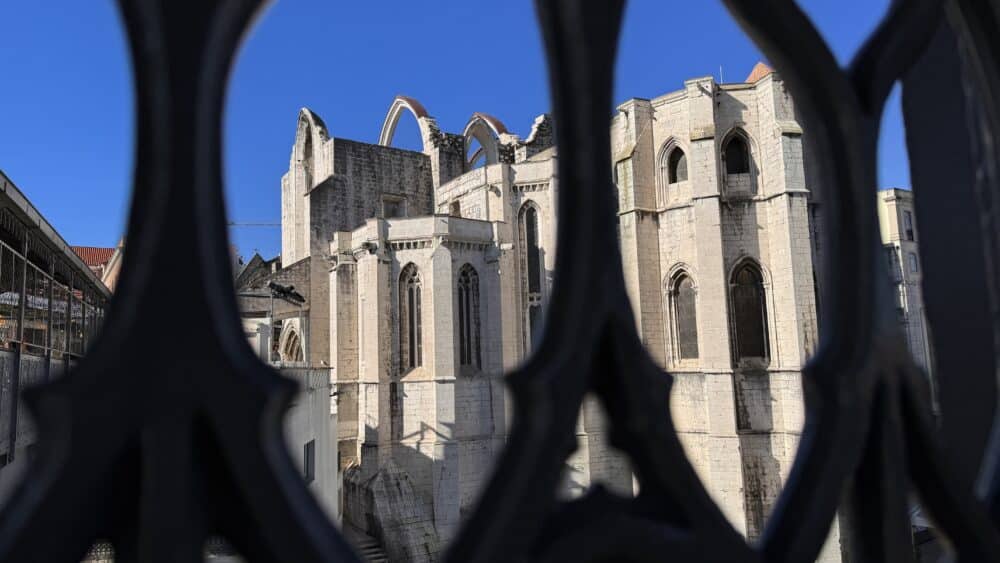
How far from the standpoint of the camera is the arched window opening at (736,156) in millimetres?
14391

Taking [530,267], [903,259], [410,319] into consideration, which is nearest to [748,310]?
[530,267]

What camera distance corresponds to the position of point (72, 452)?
0.62 meters

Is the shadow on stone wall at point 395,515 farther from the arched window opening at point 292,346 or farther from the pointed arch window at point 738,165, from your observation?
the pointed arch window at point 738,165

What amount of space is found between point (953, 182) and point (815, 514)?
849 mm

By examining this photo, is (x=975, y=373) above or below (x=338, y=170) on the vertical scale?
below

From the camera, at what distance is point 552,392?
772mm

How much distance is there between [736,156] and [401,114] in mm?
16296

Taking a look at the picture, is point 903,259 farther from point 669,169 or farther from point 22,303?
point 22,303

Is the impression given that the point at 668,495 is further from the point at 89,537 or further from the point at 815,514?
the point at 89,537

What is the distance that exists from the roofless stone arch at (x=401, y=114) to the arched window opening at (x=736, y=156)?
1129 cm

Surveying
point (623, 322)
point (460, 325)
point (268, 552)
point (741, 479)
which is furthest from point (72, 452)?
point (460, 325)

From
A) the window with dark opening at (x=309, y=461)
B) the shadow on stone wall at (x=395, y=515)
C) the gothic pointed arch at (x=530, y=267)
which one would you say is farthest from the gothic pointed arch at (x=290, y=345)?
the window with dark opening at (x=309, y=461)

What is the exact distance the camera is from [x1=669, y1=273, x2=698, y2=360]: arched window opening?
14.3 metres

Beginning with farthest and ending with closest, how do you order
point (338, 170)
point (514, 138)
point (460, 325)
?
point (514, 138) → point (338, 170) → point (460, 325)
